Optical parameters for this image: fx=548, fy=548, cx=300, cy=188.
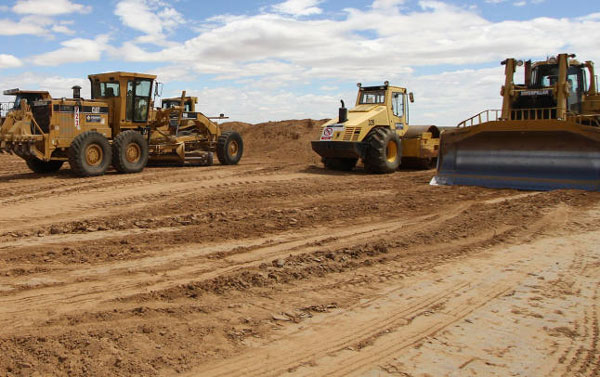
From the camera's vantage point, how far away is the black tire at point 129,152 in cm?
1451

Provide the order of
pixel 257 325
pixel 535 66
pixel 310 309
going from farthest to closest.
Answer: pixel 535 66 → pixel 310 309 → pixel 257 325

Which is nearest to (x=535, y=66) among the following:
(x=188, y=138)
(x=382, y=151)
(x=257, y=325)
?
(x=382, y=151)

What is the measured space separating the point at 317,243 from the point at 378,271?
1.27 meters

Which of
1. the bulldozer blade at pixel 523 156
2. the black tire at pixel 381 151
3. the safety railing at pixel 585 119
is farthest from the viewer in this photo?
the black tire at pixel 381 151

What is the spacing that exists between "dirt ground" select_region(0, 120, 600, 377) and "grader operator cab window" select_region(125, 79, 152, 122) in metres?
6.87

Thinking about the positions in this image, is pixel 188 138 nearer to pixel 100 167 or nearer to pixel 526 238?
pixel 100 167

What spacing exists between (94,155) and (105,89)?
2.66 meters

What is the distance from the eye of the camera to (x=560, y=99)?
1201cm

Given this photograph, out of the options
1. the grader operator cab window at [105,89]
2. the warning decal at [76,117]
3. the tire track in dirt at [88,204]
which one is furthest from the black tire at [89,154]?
the tire track in dirt at [88,204]

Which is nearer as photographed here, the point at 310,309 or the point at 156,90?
the point at 310,309

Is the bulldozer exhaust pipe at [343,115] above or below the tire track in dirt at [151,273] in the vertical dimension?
above

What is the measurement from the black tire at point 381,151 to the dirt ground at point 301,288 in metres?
5.08

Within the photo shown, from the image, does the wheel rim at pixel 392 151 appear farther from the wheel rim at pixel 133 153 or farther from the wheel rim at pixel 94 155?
the wheel rim at pixel 94 155

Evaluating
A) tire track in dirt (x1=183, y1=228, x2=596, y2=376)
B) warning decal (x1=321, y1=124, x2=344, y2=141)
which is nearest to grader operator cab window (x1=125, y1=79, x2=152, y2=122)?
warning decal (x1=321, y1=124, x2=344, y2=141)
